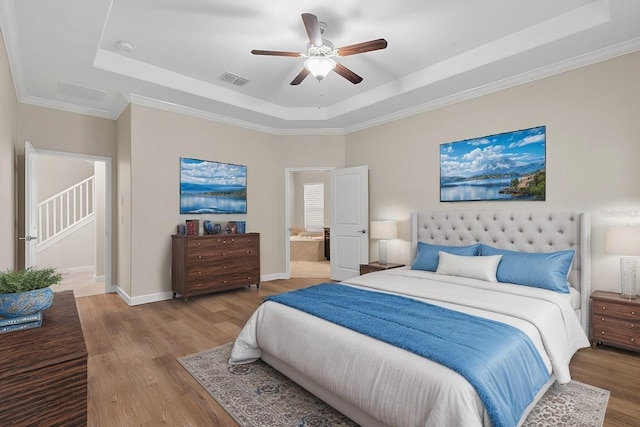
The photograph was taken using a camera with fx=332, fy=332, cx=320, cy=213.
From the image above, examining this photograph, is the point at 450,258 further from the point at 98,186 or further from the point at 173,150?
the point at 98,186

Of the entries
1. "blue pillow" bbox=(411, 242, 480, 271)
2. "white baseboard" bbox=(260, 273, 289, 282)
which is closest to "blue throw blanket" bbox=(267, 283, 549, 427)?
"blue pillow" bbox=(411, 242, 480, 271)

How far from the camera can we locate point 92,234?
6957mm

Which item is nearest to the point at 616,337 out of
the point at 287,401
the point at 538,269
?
the point at 538,269

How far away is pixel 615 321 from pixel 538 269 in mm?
719

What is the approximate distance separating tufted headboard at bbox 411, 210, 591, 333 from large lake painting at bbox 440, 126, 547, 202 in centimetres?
24

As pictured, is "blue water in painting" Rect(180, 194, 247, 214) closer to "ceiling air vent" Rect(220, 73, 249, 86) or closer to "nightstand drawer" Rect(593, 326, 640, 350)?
"ceiling air vent" Rect(220, 73, 249, 86)

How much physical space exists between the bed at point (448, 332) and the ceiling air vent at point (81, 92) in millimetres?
Result: 3616

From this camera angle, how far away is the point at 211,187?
5.14 m

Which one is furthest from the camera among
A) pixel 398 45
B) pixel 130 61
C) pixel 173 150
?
pixel 173 150

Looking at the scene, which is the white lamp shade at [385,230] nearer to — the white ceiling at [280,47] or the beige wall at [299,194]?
the white ceiling at [280,47]

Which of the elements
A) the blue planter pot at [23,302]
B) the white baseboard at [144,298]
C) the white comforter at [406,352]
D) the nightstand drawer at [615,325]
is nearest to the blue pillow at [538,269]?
the white comforter at [406,352]

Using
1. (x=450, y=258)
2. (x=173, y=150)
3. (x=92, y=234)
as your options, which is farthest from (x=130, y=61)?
(x=92, y=234)

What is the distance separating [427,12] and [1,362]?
3.56 m

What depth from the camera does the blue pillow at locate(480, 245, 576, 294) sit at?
293 cm
